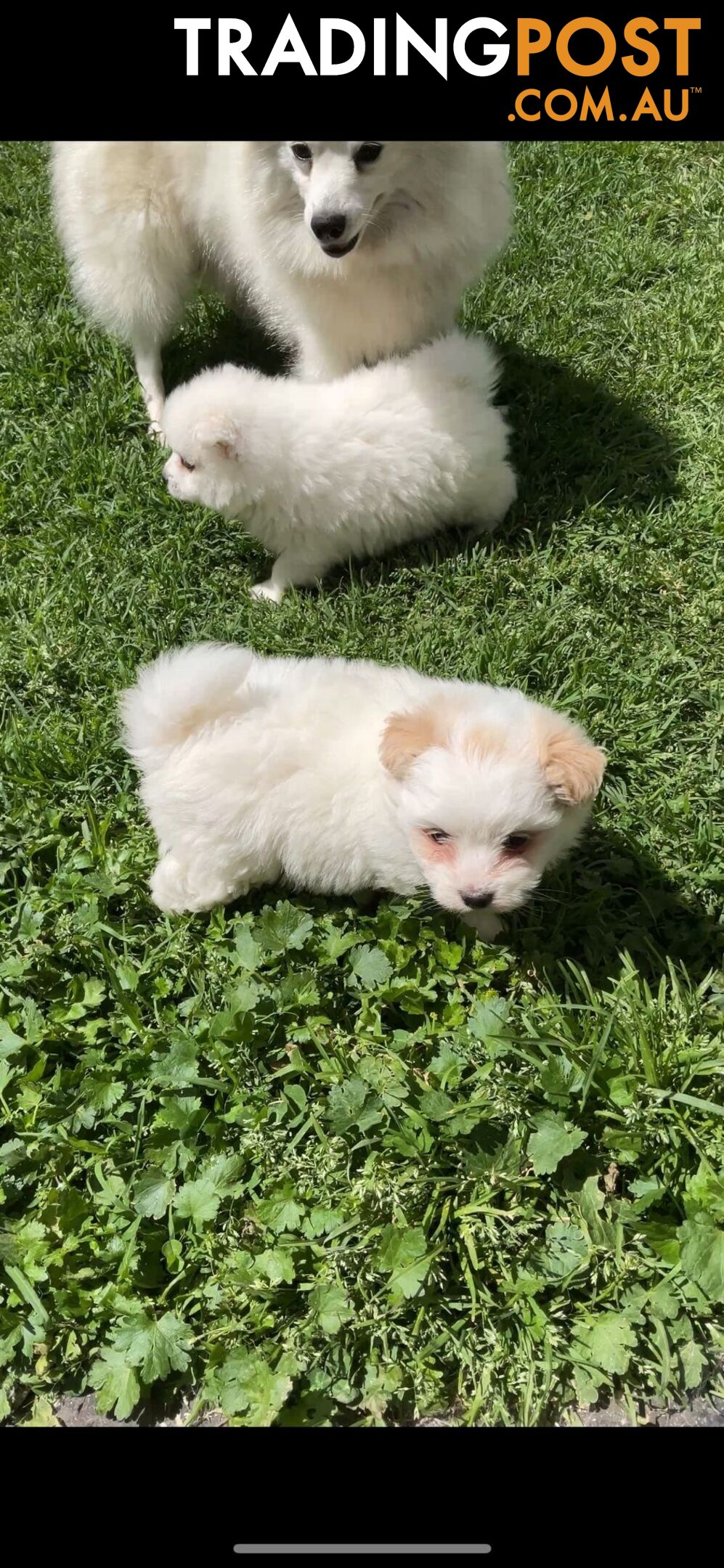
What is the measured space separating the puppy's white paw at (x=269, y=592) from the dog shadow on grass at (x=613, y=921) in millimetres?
1218

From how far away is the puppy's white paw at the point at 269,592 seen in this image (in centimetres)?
310

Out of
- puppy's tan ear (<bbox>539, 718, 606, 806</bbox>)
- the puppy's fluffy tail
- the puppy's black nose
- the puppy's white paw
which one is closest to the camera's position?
puppy's tan ear (<bbox>539, 718, 606, 806</bbox>)

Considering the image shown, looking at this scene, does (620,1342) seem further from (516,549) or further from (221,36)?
(221,36)

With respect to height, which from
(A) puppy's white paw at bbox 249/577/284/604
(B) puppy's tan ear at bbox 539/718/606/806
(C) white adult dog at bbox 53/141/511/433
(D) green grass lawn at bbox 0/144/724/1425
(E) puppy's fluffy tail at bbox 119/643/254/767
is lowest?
(D) green grass lawn at bbox 0/144/724/1425

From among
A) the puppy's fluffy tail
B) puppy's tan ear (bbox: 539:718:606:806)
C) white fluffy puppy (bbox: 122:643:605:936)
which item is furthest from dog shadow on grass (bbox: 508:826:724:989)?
the puppy's fluffy tail

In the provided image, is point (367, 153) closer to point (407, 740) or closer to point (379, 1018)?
point (407, 740)

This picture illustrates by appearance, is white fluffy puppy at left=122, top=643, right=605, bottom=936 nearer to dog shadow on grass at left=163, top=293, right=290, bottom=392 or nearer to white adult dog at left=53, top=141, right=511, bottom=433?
white adult dog at left=53, top=141, right=511, bottom=433

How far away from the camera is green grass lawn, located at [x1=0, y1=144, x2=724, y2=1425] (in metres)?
1.92

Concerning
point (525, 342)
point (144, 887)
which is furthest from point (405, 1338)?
point (525, 342)

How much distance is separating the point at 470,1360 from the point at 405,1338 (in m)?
0.13

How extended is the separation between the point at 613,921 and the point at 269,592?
1.46 m

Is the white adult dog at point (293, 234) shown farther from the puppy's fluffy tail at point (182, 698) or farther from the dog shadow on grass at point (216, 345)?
the puppy's fluffy tail at point (182, 698)

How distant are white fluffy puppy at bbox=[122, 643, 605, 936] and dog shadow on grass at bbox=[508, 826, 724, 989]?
0.50 feet

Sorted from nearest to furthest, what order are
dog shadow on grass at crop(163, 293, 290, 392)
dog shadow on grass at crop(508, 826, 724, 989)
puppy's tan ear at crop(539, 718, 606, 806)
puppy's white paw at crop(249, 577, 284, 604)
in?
puppy's tan ear at crop(539, 718, 606, 806) < dog shadow on grass at crop(508, 826, 724, 989) < puppy's white paw at crop(249, 577, 284, 604) < dog shadow on grass at crop(163, 293, 290, 392)
